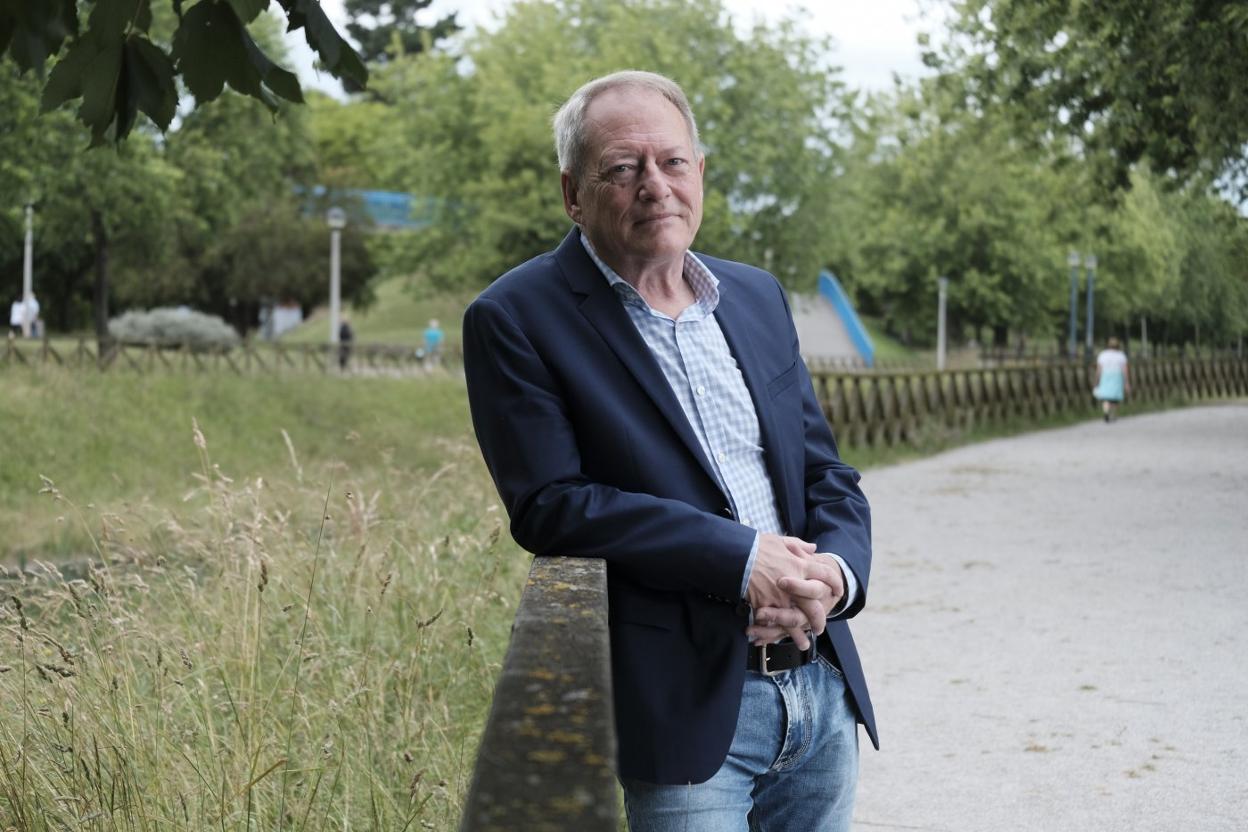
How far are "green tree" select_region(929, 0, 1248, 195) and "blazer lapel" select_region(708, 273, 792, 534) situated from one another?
1220cm

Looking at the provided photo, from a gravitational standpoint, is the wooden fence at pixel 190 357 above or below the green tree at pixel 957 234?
below

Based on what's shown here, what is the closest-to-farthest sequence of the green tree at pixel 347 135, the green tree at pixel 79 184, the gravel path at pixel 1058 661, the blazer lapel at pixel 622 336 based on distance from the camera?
the blazer lapel at pixel 622 336, the gravel path at pixel 1058 661, the green tree at pixel 79 184, the green tree at pixel 347 135

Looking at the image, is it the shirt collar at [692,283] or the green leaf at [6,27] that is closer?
the shirt collar at [692,283]

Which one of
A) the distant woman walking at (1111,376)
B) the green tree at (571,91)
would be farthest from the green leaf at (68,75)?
the green tree at (571,91)

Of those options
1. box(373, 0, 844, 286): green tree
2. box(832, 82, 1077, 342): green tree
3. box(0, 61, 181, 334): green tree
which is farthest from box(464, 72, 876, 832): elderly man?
box(832, 82, 1077, 342): green tree

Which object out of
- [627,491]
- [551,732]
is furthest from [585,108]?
[551,732]

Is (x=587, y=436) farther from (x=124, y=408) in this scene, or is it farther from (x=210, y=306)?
(x=210, y=306)

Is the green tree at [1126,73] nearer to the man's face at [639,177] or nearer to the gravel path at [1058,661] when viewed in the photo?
the gravel path at [1058,661]

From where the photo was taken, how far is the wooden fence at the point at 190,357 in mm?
26722

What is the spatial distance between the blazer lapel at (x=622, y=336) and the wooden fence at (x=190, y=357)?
2414 cm

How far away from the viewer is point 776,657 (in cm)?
284

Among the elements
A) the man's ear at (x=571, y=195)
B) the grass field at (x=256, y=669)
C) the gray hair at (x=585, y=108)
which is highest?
the gray hair at (x=585, y=108)

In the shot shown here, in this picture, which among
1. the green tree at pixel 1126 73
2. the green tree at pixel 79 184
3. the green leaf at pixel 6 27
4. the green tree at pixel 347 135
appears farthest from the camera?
the green tree at pixel 347 135

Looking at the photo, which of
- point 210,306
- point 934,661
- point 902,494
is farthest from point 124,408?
point 210,306
